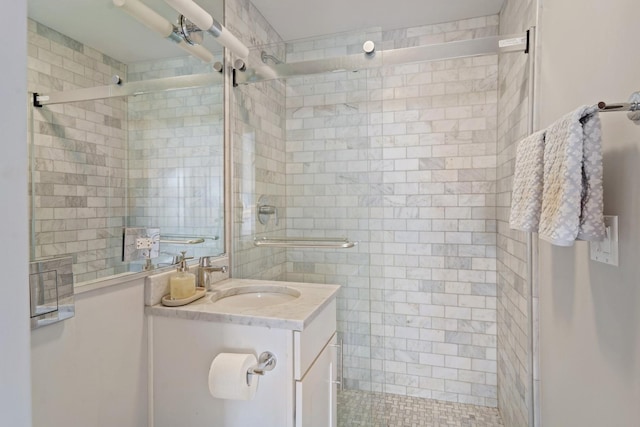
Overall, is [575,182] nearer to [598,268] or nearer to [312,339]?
[598,268]

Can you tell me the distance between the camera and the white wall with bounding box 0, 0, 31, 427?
1.10ft

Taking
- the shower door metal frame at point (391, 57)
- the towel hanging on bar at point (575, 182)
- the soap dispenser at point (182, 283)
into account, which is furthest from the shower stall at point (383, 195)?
the towel hanging on bar at point (575, 182)

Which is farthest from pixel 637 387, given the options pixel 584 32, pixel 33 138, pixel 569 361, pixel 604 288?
pixel 33 138

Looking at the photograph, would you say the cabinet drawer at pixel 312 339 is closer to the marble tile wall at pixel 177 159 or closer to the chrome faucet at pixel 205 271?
the chrome faucet at pixel 205 271

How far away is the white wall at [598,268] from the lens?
0.81 meters

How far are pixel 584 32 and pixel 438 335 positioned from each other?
2105 millimetres

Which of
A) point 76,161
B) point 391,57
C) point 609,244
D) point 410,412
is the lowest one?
point 410,412

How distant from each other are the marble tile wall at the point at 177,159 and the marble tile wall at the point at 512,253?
1.76 metres

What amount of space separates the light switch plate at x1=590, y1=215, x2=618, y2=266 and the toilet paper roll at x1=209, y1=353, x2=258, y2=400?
1199mm

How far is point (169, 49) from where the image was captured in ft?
4.83

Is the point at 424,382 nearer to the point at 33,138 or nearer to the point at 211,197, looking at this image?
the point at 211,197

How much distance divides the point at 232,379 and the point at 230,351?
0.14 meters

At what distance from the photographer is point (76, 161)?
3.44ft

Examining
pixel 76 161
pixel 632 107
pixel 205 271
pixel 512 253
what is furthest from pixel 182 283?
pixel 512 253
